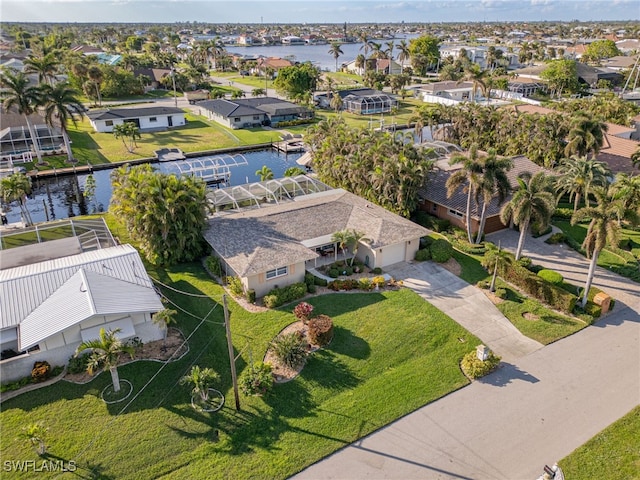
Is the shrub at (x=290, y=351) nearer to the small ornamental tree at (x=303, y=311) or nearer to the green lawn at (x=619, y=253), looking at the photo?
the small ornamental tree at (x=303, y=311)

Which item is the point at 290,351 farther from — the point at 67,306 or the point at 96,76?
the point at 96,76

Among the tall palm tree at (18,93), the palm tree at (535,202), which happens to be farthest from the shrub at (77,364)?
the tall palm tree at (18,93)

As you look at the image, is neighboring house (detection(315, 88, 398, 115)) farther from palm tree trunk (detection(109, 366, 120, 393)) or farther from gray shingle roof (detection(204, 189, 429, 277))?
palm tree trunk (detection(109, 366, 120, 393))

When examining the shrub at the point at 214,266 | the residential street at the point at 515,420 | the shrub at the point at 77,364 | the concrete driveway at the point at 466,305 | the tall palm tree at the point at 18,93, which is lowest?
the residential street at the point at 515,420

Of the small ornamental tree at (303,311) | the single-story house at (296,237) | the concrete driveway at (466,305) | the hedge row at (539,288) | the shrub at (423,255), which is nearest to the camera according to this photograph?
the concrete driveway at (466,305)

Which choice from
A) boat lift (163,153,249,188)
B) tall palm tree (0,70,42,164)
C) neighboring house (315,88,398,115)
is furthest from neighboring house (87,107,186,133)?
neighboring house (315,88,398,115)

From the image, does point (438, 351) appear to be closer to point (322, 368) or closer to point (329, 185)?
point (322, 368)
